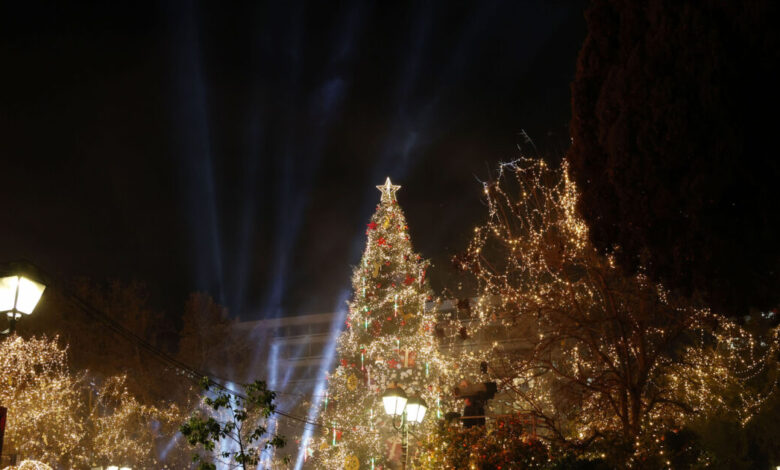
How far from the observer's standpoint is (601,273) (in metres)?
10.3

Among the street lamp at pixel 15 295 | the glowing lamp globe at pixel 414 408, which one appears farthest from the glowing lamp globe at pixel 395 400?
the street lamp at pixel 15 295

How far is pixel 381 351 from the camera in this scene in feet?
70.1

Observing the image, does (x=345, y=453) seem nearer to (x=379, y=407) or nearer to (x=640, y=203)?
(x=379, y=407)

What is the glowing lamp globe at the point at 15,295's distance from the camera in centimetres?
645

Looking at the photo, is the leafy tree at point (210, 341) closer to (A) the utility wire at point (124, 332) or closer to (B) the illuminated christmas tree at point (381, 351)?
(A) the utility wire at point (124, 332)

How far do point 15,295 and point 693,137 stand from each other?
6.93 meters

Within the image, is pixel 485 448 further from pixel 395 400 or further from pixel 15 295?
pixel 15 295

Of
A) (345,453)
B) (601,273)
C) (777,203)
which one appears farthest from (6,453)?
(777,203)

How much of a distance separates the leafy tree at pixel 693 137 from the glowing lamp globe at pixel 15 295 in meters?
6.33

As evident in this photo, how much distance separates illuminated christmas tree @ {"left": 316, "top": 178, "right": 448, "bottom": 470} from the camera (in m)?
20.8

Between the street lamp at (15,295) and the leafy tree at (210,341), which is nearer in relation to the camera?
the street lamp at (15,295)

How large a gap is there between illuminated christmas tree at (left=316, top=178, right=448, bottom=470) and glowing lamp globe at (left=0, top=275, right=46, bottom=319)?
49.1 ft

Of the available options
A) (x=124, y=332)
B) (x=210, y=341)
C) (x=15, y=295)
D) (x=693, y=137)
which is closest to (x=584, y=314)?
(x=693, y=137)

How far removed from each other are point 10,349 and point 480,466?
46.4 ft
